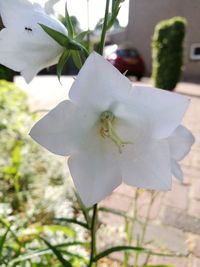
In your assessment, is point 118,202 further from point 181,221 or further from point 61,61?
point 61,61

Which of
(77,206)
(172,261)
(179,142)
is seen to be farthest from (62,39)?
(77,206)

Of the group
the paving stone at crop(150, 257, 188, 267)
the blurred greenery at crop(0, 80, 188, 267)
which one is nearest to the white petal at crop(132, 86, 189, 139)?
the blurred greenery at crop(0, 80, 188, 267)

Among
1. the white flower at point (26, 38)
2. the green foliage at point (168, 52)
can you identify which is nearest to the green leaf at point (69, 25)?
the white flower at point (26, 38)

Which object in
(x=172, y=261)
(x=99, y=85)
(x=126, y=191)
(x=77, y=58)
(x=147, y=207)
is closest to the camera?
(x=99, y=85)

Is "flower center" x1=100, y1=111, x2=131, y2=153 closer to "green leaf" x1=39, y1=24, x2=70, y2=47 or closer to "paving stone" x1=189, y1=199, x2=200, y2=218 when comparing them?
"green leaf" x1=39, y1=24, x2=70, y2=47

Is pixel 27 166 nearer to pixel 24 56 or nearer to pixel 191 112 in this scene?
pixel 24 56

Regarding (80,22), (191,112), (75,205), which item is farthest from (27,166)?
(191,112)
